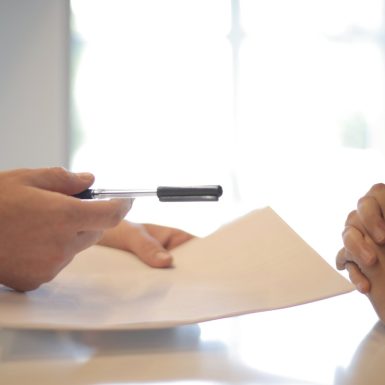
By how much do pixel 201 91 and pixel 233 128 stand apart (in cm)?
20

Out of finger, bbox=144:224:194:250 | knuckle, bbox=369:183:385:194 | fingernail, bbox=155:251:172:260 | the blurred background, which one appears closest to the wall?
the blurred background

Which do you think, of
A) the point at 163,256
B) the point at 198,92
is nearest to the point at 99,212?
the point at 163,256

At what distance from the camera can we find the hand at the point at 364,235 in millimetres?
408

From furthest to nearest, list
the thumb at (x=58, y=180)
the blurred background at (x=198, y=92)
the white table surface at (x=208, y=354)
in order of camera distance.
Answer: the blurred background at (x=198, y=92) → the thumb at (x=58, y=180) → the white table surface at (x=208, y=354)

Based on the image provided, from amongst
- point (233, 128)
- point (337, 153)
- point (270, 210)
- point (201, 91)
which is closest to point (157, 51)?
point (201, 91)

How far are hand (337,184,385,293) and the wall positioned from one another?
182 cm

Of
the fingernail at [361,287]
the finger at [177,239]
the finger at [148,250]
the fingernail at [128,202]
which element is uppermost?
the fingernail at [128,202]

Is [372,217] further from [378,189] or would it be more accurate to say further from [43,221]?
[43,221]

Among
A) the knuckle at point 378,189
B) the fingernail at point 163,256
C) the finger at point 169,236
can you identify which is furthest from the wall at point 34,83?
the knuckle at point 378,189

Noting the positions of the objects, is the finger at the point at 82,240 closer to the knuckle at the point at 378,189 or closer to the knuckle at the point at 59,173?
the knuckle at the point at 59,173

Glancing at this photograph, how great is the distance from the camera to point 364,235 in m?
0.42

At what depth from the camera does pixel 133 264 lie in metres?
0.51

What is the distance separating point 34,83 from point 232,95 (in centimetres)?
83

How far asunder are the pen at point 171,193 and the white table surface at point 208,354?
0.09m
